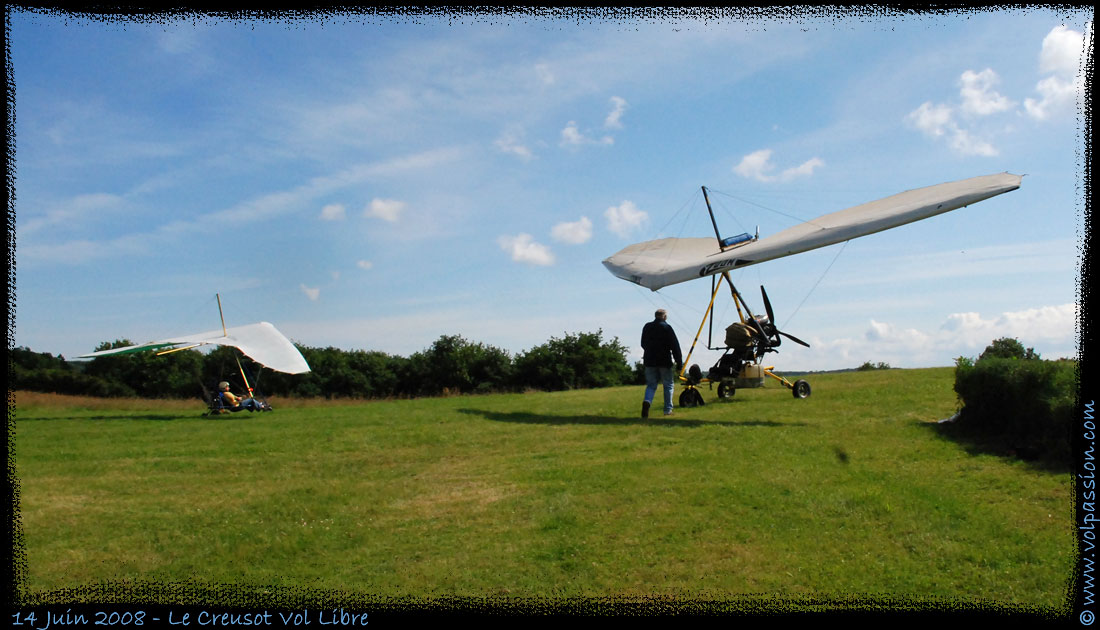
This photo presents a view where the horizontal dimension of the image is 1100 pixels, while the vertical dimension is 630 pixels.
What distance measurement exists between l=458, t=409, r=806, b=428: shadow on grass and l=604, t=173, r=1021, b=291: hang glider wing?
10.8 feet

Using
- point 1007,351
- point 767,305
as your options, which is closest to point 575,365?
point 767,305

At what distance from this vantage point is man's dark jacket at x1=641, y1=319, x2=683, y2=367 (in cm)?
1527

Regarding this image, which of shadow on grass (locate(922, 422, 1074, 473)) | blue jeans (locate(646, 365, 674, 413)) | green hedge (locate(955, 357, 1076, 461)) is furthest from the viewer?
blue jeans (locate(646, 365, 674, 413))

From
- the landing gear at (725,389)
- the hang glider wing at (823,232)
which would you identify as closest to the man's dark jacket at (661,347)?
the hang glider wing at (823,232)

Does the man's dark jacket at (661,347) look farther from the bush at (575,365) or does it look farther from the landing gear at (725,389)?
the bush at (575,365)

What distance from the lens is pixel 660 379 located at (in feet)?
51.2

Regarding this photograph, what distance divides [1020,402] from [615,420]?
746 centimetres

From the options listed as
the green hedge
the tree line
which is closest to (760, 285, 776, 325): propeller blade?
the green hedge

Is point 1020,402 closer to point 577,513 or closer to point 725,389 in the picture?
point 577,513

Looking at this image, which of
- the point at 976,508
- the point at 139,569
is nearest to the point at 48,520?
the point at 139,569

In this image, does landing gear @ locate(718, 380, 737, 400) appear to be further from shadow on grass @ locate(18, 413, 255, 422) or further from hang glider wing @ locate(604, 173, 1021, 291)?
shadow on grass @ locate(18, 413, 255, 422)

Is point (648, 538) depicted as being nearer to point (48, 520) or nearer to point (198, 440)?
point (48, 520)

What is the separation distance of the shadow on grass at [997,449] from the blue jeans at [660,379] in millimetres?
5105

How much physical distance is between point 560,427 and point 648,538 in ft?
23.0
